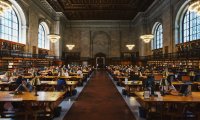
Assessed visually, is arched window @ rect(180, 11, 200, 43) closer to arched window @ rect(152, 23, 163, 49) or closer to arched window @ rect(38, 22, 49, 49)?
arched window @ rect(152, 23, 163, 49)

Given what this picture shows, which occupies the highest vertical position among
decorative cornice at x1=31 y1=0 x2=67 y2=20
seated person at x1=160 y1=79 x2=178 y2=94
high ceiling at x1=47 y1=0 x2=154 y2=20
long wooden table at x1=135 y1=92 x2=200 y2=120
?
high ceiling at x1=47 y1=0 x2=154 y2=20

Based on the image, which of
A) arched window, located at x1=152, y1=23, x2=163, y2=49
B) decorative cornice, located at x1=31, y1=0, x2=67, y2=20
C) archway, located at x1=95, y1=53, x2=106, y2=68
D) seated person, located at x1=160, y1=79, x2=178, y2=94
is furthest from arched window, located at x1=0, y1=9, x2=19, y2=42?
archway, located at x1=95, y1=53, x2=106, y2=68

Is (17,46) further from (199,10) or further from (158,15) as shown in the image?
(158,15)

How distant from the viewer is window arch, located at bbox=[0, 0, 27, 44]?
59.6 feet

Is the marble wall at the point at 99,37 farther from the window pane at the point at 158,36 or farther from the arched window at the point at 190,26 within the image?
the arched window at the point at 190,26

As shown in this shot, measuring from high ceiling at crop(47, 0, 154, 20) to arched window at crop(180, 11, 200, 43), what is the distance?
285 inches

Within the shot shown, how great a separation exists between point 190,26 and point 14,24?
50.4ft

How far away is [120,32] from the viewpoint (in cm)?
3897

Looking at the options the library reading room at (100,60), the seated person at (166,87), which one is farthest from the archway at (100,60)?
the seated person at (166,87)

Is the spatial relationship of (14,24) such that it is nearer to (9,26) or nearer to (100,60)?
(9,26)

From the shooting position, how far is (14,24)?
800 inches

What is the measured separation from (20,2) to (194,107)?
18.1 meters

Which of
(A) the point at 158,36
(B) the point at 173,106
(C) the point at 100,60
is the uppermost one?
(A) the point at 158,36

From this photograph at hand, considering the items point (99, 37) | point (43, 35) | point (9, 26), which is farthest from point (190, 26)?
point (99, 37)
